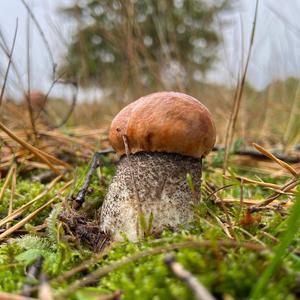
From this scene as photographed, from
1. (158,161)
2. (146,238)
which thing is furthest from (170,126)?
(146,238)

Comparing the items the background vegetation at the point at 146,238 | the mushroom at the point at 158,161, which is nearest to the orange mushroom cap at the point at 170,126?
the mushroom at the point at 158,161

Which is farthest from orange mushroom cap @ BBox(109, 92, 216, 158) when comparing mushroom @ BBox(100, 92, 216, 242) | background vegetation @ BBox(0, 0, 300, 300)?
background vegetation @ BBox(0, 0, 300, 300)

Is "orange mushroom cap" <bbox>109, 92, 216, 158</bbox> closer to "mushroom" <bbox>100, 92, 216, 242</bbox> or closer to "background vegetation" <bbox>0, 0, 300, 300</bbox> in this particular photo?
"mushroom" <bbox>100, 92, 216, 242</bbox>

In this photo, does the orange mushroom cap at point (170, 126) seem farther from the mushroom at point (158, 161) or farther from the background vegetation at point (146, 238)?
the background vegetation at point (146, 238)

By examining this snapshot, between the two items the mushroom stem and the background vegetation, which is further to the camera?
the mushroom stem

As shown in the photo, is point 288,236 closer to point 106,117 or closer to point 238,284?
point 238,284

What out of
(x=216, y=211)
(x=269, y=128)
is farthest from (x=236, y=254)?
(x=269, y=128)

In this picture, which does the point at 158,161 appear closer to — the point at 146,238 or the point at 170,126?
the point at 170,126

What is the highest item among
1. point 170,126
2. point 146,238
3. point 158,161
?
point 170,126
